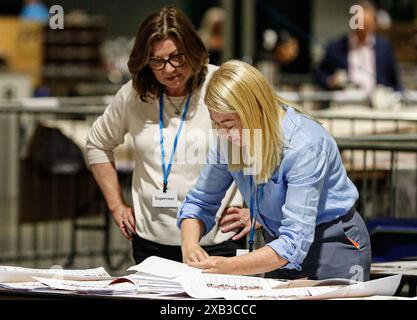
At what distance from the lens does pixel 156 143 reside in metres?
3.83

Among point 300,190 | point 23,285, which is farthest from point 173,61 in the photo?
point 23,285

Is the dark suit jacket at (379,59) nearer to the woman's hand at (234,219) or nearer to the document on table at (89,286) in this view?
the woman's hand at (234,219)

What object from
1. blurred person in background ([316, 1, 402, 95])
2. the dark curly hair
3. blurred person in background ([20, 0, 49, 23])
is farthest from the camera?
blurred person in background ([20, 0, 49, 23])

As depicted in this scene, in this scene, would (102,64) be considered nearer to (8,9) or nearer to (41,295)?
(8,9)

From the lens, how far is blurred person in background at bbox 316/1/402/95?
334 inches

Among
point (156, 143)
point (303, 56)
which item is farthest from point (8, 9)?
point (156, 143)


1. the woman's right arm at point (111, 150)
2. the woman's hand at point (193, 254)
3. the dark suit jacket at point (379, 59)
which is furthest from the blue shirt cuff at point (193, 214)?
the dark suit jacket at point (379, 59)

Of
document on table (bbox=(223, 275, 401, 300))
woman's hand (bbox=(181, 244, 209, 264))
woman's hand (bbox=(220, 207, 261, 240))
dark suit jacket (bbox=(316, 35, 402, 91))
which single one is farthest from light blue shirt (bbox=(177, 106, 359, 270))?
dark suit jacket (bbox=(316, 35, 402, 91))

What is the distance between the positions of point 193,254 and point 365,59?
18.7 ft

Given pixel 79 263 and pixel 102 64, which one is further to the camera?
pixel 102 64

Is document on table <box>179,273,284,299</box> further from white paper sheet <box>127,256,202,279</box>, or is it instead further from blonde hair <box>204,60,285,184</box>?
blonde hair <box>204,60,285,184</box>

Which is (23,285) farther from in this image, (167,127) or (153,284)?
(167,127)

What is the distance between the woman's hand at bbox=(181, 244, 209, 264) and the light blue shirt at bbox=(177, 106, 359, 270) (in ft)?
0.69
